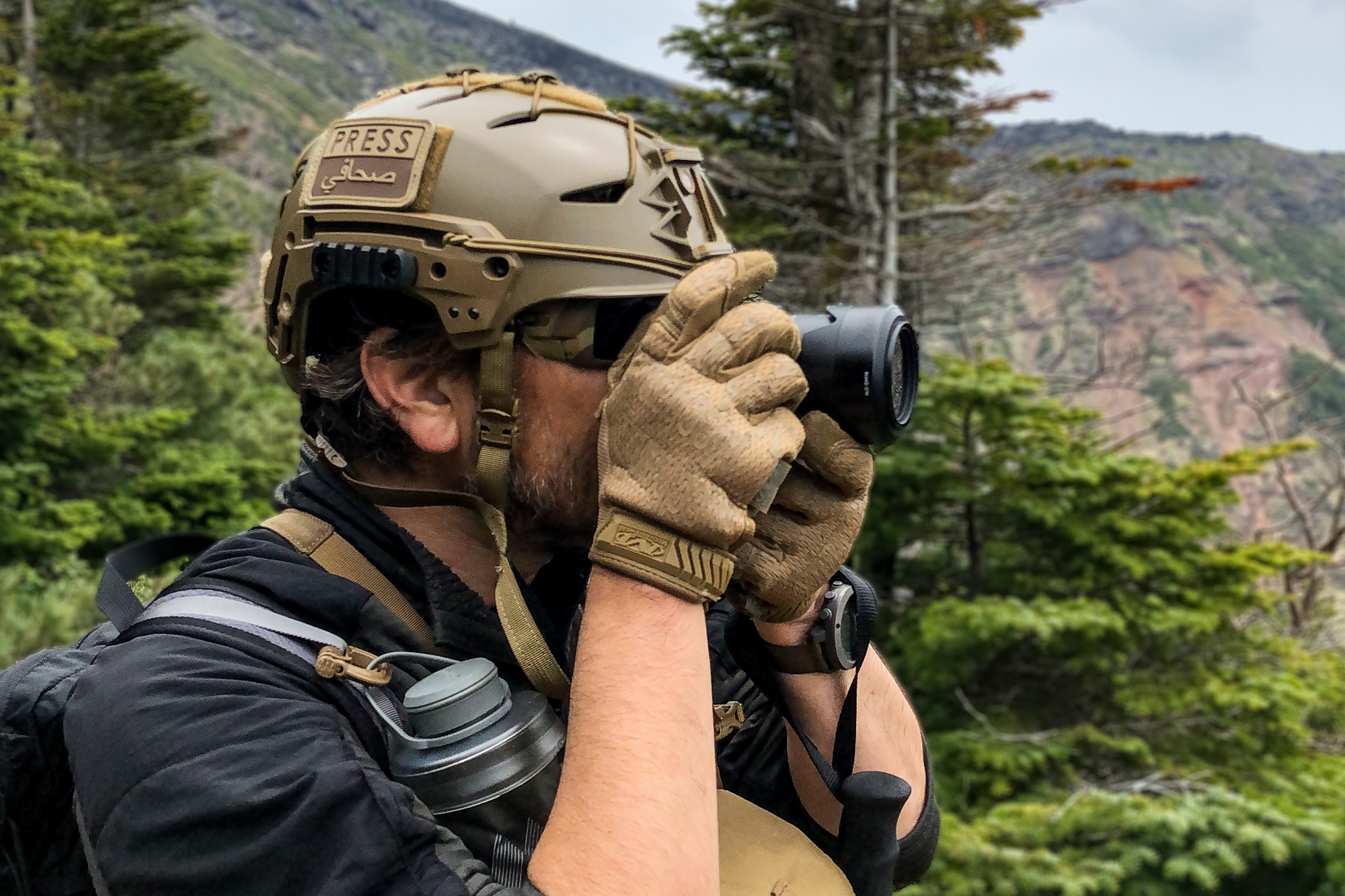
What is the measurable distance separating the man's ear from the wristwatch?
2.45 ft

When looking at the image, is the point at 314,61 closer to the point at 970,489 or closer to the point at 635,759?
the point at 970,489

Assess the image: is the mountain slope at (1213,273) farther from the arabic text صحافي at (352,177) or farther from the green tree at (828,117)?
the arabic text صحافي at (352,177)

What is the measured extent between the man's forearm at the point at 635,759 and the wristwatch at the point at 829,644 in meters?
0.51

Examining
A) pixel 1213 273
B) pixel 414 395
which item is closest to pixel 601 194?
pixel 414 395

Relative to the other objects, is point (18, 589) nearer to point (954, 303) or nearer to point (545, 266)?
point (545, 266)

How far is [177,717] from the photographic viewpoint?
1.09 metres

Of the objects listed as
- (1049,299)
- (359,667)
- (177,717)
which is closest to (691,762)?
(359,667)

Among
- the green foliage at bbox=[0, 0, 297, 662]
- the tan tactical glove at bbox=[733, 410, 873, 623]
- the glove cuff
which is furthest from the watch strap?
the green foliage at bbox=[0, 0, 297, 662]

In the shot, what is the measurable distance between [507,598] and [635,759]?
445 millimetres

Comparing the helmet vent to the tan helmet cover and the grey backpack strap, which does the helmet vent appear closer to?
the tan helmet cover

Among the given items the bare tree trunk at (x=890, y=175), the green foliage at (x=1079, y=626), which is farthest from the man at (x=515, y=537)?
the bare tree trunk at (x=890, y=175)

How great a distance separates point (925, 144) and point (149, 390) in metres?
9.95

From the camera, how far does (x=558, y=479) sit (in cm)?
156

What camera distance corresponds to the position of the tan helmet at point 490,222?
1506mm
